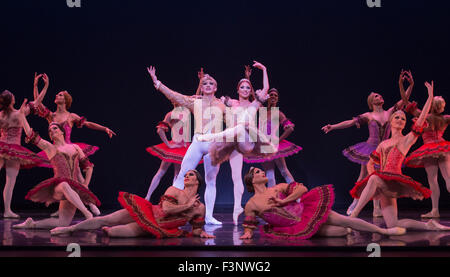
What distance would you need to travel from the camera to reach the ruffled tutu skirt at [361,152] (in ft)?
19.7

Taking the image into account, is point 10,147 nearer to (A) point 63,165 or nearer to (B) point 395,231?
(A) point 63,165

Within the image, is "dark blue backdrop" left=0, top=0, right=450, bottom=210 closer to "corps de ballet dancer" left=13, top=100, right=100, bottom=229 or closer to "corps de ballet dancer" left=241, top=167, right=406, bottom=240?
"corps de ballet dancer" left=13, top=100, right=100, bottom=229

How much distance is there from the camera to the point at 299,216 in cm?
374

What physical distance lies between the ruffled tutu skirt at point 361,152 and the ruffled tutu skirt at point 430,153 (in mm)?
544

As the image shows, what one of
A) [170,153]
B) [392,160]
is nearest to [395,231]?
[392,160]

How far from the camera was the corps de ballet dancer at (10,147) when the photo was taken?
577cm

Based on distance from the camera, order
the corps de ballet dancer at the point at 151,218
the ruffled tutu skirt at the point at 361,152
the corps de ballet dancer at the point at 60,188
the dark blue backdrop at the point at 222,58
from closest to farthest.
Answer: the corps de ballet dancer at the point at 151,218, the corps de ballet dancer at the point at 60,188, the ruffled tutu skirt at the point at 361,152, the dark blue backdrop at the point at 222,58

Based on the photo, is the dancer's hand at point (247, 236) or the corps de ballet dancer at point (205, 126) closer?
the dancer's hand at point (247, 236)

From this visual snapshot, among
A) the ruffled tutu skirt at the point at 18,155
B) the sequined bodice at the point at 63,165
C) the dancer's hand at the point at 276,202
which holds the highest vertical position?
the ruffled tutu skirt at the point at 18,155

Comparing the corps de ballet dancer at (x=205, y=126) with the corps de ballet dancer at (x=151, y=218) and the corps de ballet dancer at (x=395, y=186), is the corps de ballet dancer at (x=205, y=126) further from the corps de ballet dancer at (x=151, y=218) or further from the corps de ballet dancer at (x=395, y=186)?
the corps de ballet dancer at (x=395, y=186)

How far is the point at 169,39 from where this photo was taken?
759 centimetres

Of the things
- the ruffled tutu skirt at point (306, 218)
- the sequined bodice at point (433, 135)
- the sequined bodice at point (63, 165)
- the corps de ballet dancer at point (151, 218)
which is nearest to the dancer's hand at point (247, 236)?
the ruffled tutu skirt at point (306, 218)

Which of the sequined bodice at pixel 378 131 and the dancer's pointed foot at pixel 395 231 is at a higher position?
the sequined bodice at pixel 378 131

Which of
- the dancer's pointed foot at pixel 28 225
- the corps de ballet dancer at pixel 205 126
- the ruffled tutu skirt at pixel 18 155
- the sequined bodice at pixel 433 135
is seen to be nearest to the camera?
the dancer's pointed foot at pixel 28 225
